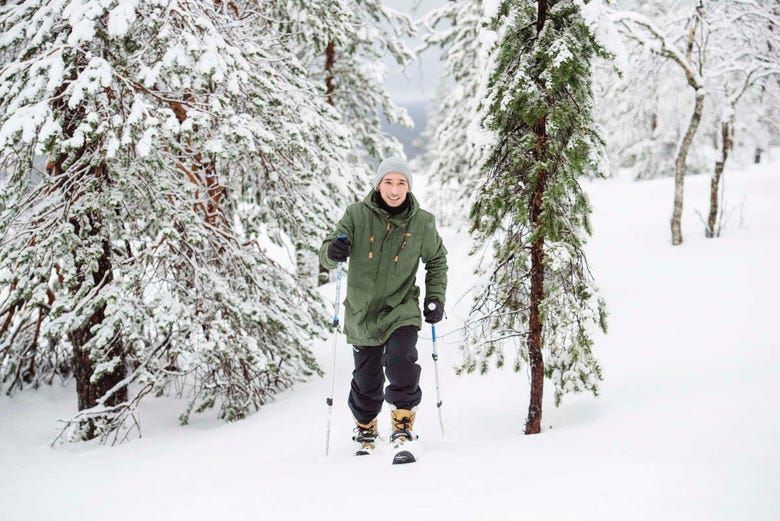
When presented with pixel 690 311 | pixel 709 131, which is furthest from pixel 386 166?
pixel 709 131

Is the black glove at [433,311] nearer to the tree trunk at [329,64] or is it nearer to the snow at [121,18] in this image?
the snow at [121,18]

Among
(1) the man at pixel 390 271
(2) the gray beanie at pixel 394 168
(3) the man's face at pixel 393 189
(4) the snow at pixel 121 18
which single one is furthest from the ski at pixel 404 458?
(4) the snow at pixel 121 18

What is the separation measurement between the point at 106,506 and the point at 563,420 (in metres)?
3.78

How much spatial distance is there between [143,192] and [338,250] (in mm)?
3522

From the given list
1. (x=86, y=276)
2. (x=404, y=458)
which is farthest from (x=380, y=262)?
(x=86, y=276)

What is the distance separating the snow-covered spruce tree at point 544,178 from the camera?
163 inches

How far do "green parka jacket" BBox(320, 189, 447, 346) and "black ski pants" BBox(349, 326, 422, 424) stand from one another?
109 millimetres

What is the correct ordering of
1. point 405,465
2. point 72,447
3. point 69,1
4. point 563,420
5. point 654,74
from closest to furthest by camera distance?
Result: point 405,465, point 563,420, point 69,1, point 72,447, point 654,74

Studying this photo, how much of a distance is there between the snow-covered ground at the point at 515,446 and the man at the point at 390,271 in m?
0.55

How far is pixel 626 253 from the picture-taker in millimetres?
10852

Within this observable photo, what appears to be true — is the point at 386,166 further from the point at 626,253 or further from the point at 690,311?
the point at 626,253

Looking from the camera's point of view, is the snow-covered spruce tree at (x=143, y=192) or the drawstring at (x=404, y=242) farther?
the snow-covered spruce tree at (x=143, y=192)

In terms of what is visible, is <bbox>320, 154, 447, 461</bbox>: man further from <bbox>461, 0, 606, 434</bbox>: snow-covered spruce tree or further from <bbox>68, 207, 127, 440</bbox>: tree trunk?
<bbox>68, 207, 127, 440</bbox>: tree trunk

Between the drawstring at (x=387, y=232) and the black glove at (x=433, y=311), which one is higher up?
the drawstring at (x=387, y=232)
